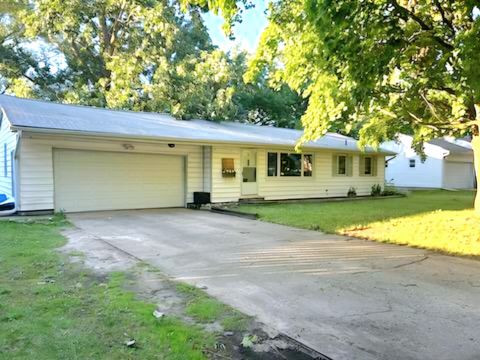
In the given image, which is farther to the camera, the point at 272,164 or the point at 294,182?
the point at 294,182

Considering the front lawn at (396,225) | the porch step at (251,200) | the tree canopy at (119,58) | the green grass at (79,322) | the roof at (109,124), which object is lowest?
the green grass at (79,322)

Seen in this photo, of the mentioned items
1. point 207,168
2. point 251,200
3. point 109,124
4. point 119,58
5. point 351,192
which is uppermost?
point 119,58

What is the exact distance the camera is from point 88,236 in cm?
820

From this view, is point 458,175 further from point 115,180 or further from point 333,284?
point 333,284

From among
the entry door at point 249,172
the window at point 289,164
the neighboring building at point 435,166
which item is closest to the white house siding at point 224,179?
the entry door at point 249,172

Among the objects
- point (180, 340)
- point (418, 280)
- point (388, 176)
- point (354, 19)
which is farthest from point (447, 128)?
point (388, 176)

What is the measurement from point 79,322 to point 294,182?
1374cm

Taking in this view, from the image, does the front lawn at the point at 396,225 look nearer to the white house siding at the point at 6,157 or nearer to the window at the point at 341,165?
the window at the point at 341,165

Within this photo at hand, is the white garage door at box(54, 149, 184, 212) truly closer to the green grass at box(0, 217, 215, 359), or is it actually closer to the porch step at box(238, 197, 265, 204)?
the porch step at box(238, 197, 265, 204)

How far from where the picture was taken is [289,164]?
54.9ft

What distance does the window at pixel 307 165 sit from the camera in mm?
17172

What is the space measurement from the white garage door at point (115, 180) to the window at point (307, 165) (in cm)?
563

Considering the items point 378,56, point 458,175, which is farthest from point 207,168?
point 458,175

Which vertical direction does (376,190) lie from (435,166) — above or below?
below
